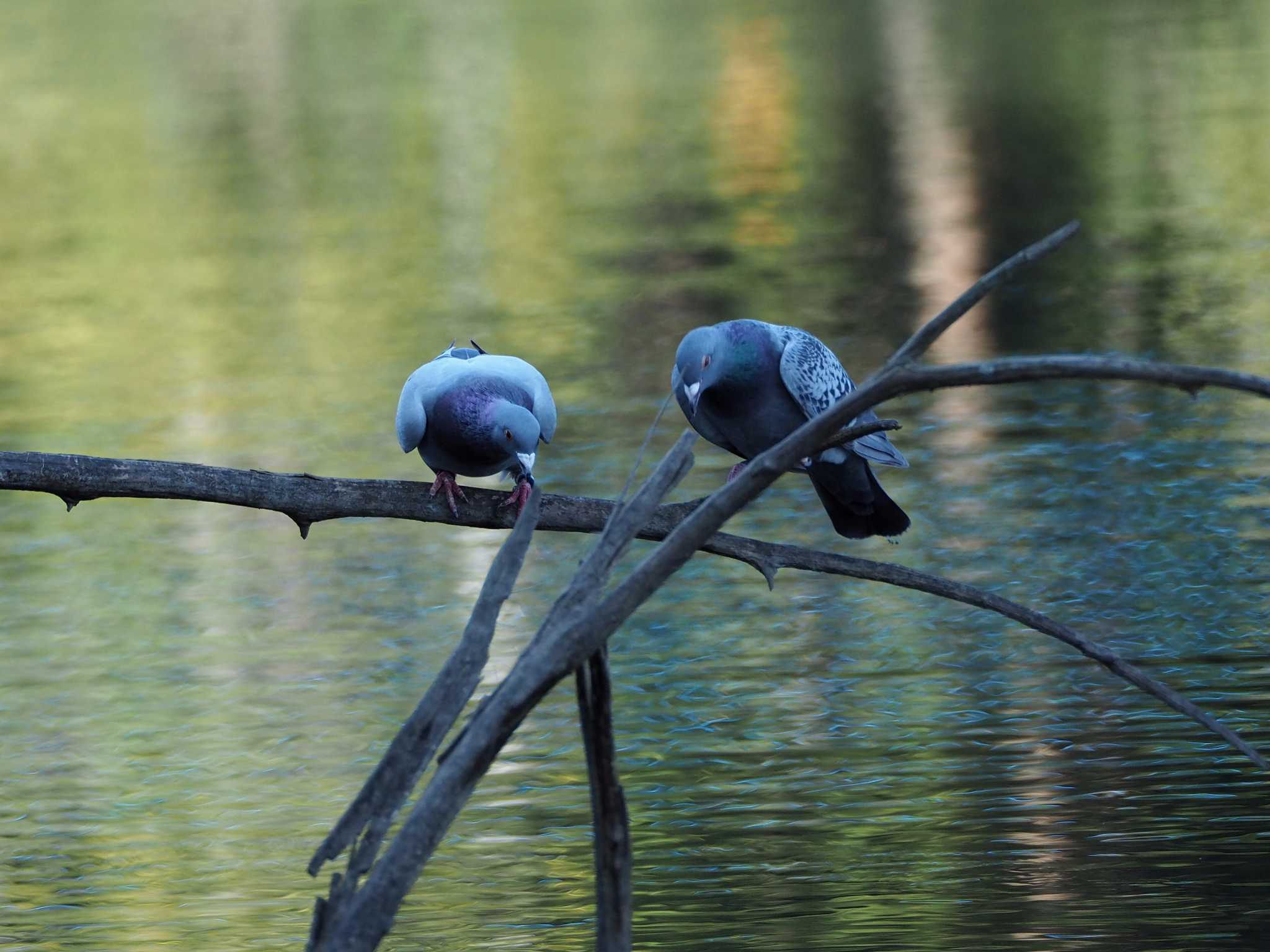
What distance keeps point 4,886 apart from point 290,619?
3.16 metres

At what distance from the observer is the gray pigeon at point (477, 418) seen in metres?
6.15

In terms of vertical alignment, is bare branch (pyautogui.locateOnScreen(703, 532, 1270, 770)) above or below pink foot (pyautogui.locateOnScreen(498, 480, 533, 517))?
below

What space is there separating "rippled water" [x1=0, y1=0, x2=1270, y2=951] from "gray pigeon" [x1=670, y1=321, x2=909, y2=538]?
3.53ft

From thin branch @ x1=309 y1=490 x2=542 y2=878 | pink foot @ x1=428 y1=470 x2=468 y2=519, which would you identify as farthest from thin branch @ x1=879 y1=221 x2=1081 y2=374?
pink foot @ x1=428 y1=470 x2=468 y2=519

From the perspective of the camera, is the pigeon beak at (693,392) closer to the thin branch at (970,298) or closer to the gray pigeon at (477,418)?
the gray pigeon at (477,418)

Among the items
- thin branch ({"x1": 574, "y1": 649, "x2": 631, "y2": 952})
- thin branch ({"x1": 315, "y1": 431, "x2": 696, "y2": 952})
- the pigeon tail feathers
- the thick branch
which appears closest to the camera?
thin branch ({"x1": 315, "y1": 431, "x2": 696, "y2": 952})

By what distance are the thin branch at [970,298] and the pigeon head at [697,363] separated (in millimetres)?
1935

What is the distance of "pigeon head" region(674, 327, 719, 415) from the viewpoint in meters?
6.46

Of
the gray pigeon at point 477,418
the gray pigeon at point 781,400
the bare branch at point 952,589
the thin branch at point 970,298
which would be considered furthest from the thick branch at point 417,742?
the gray pigeon at point 781,400

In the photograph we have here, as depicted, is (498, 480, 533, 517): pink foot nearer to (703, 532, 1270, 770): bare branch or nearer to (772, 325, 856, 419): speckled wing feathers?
(703, 532, 1270, 770): bare branch

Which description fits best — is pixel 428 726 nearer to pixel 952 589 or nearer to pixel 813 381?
pixel 952 589

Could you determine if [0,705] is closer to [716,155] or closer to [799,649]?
[799,649]

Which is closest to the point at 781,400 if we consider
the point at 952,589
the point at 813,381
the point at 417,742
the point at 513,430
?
the point at 813,381

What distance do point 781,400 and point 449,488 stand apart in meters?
1.24
